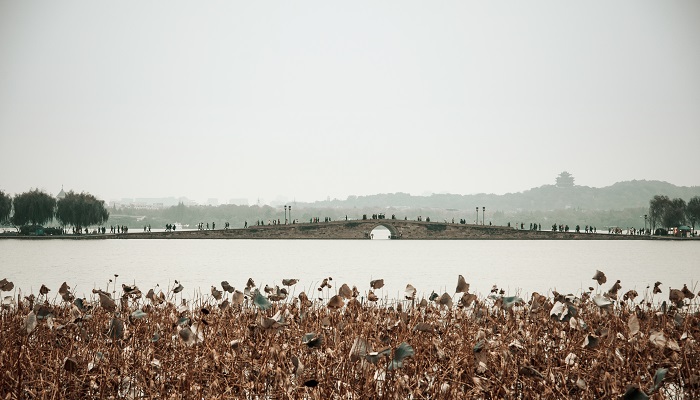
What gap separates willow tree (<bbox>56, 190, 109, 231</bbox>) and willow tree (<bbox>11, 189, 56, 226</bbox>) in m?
1.46

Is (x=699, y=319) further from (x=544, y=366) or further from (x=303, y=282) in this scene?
(x=303, y=282)

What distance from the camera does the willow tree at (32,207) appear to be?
81.8m

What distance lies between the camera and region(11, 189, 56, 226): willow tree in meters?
Answer: 81.8

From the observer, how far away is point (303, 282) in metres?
25.8

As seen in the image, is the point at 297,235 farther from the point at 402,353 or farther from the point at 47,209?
the point at 402,353

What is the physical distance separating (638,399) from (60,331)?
6710mm

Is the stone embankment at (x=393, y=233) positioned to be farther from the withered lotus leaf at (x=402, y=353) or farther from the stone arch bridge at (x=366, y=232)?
the withered lotus leaf at (x=402, y=353)

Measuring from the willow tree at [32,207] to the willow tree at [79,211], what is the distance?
4.79ft

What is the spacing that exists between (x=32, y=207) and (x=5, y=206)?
3.81 m

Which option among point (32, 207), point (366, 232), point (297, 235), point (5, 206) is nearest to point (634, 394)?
point (32, 207)

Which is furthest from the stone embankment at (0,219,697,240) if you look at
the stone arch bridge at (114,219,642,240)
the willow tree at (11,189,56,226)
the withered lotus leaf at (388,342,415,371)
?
the withered lotus leaf at (388,342,415,371)

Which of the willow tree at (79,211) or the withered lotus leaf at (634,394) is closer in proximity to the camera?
the withered lotus leaf at (634,394)

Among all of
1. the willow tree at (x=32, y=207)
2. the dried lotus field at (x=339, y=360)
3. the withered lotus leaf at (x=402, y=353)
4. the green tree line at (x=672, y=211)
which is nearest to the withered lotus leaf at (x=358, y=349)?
the dried lotus field at (x=339, y=360)

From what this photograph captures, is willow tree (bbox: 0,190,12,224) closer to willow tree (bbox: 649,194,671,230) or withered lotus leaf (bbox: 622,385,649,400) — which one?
withered lotus leaf (bbox: 622,385,649,400)
